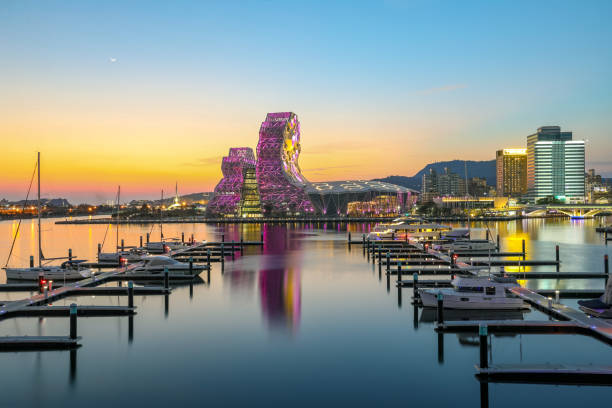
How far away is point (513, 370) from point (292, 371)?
8323 millimetres

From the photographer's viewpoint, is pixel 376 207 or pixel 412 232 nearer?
pixel 412 232

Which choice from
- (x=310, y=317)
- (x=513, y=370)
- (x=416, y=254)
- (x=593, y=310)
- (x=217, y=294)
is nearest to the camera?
(x=513, y=370)

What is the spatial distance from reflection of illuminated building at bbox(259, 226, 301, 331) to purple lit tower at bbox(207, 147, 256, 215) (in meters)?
115

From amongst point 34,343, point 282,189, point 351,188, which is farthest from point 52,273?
point 351,188

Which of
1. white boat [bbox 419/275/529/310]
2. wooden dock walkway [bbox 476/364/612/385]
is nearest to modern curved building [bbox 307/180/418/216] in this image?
white boat [bbox 419/275/529/310]

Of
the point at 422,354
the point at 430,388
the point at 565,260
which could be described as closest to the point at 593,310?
the point at 422,354

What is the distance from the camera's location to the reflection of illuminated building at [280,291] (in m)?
31.1

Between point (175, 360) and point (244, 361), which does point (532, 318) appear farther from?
point (175, 360)

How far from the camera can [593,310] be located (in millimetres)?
26266

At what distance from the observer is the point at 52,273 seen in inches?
1630

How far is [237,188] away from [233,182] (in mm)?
2434

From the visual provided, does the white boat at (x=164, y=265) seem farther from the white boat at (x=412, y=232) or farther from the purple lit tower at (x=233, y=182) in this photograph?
the purple lit tower at (x=233, y=182)

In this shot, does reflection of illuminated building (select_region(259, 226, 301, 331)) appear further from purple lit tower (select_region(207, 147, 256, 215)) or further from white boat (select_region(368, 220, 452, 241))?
purple lit tower (select_region(207, 147, 256, 215))

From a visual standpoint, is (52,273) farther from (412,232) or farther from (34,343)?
(412,232)
